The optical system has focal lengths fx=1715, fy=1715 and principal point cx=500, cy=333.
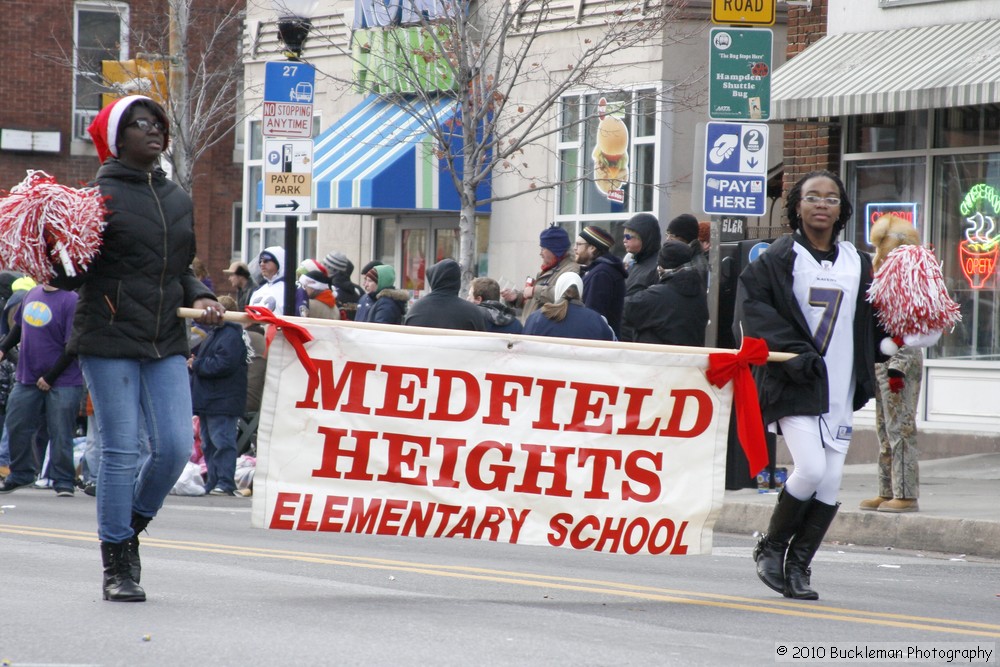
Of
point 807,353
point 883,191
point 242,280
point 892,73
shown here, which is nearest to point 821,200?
point 807,353

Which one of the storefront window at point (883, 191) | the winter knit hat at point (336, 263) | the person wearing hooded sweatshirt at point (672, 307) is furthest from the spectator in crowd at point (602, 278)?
the winter knit hat at point (336, 263)

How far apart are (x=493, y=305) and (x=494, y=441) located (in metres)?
5.38

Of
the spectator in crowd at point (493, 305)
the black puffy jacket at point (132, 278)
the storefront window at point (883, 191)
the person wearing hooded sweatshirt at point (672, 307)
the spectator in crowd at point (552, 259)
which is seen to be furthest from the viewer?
the storefront window at point (883, 191)

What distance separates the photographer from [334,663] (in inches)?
220

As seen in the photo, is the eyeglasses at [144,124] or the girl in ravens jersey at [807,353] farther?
the girl in ravens jersey at [807,353]

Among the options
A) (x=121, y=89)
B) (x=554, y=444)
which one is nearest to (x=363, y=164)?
(x=121, y=89)

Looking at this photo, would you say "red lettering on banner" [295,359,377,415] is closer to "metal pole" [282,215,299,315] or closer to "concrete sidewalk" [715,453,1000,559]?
"concrete sidewalk" [715,453,1000,559]

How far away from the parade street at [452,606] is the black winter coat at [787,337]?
889 mm

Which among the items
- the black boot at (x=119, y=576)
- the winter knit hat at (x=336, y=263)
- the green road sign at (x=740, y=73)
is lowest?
the black boot at (x=119, y=576)

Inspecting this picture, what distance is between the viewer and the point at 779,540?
25.2 feet

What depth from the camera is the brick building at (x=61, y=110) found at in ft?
112

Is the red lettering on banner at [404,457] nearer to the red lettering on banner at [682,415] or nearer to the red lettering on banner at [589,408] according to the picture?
the red lettering on banner at [589,408]

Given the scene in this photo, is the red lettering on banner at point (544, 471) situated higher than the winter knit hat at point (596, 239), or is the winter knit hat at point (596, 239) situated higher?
the winter knit hat at point (596, 239)

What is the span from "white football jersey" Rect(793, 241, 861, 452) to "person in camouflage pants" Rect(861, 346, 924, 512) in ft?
13.3
